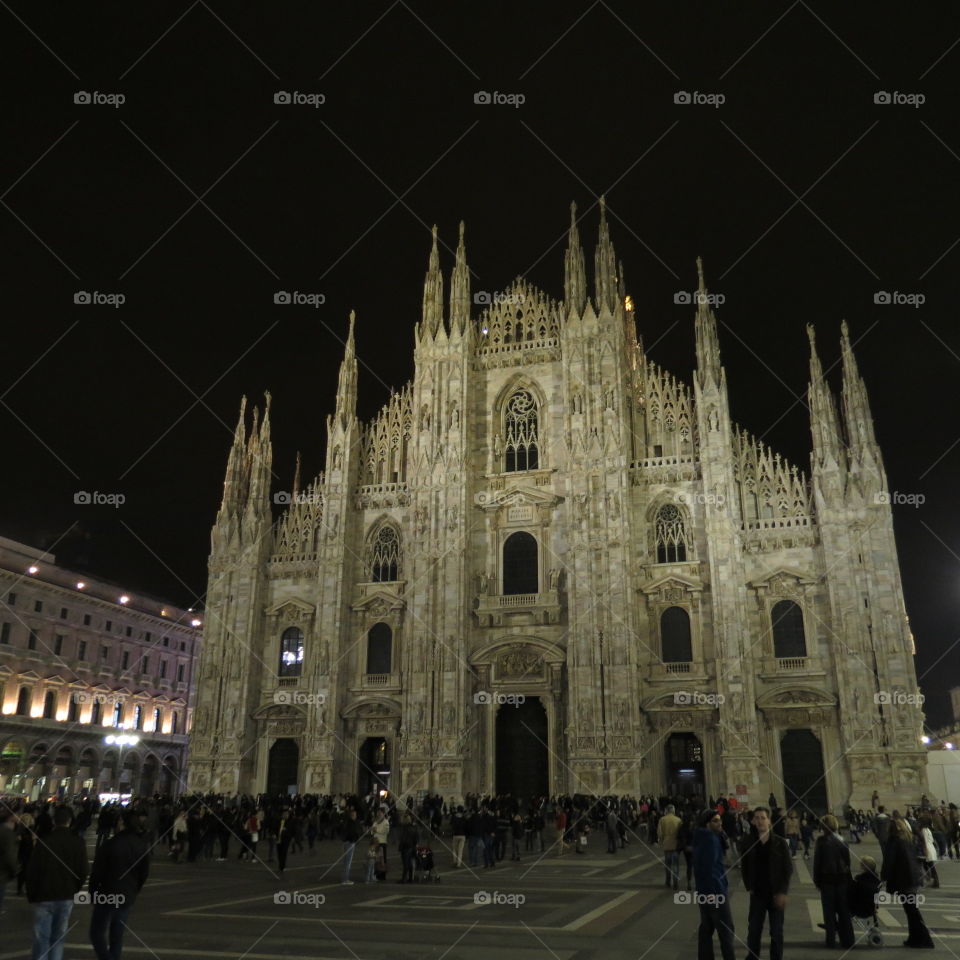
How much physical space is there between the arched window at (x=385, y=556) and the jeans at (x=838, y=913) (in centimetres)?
3261

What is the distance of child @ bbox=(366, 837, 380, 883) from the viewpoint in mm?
17812

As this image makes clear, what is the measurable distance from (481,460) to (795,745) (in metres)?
18.4

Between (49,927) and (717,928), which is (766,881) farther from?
(49,927)

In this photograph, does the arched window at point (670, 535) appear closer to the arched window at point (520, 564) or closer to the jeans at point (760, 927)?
the arched window at point (520, 564)

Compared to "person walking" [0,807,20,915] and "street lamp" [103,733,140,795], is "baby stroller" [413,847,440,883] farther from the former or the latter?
"street lamp" [103,733,140,795]

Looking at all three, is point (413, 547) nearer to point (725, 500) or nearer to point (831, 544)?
point (725, 500)

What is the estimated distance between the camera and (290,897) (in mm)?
14680

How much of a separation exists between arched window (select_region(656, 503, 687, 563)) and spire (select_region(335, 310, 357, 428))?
1591 cm

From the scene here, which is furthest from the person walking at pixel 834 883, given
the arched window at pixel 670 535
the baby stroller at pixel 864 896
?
the arched window at pixel 670 535

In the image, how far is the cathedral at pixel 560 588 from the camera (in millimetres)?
35188

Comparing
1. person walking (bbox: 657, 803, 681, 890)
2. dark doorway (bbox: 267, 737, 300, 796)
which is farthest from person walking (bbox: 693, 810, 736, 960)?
dark doorway (bbox: 267, 737, 300, 796)

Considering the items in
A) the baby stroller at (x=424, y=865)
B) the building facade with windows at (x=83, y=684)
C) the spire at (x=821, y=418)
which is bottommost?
the baby stroller at (x=424, y=865)

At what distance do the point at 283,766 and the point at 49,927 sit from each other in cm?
3467

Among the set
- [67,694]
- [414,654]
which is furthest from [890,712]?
[67,694]
